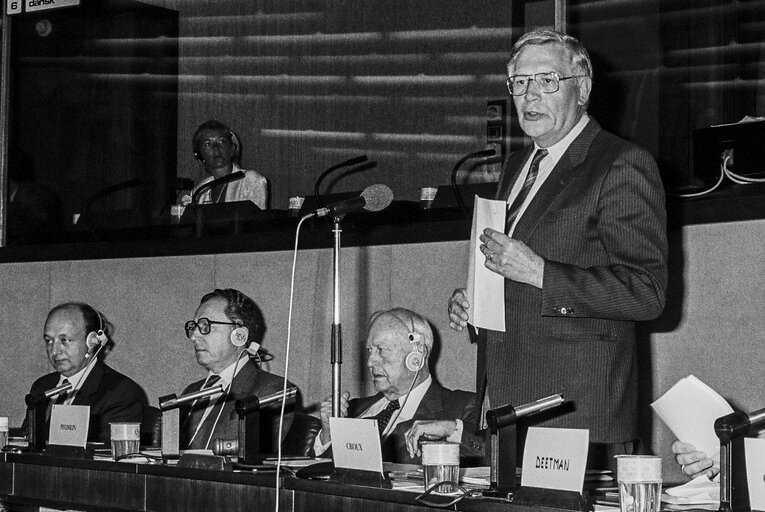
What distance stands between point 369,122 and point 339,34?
69 cm

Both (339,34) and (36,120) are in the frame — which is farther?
(339,34)

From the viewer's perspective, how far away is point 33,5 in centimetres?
543

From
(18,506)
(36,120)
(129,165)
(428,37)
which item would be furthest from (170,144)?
(18,506)

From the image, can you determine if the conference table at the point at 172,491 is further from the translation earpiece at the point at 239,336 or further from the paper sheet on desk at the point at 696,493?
the translation earpiece at the point at 239,336

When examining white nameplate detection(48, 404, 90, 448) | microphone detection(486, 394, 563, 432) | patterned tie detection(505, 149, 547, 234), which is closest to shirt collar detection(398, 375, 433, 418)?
white nameplate detection(48, 404, 90, 448)

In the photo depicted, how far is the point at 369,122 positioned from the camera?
8148mm

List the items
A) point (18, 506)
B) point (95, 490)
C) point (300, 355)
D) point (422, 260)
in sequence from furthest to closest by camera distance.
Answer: point (300, 355), point (422, 260), point (18, 506), point (95, 490)

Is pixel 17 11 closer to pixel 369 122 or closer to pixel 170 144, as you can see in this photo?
pixel 170 144

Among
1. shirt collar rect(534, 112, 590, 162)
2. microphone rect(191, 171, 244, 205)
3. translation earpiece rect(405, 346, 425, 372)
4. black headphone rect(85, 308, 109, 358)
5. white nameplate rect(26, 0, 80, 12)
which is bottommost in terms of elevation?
translation earpiece rect(405, 346, 425, 372)

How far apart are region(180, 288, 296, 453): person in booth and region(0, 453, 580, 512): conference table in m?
0.78

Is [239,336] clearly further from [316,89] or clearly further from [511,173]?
[316,89]

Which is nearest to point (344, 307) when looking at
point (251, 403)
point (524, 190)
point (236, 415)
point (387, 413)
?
point (236, 415)

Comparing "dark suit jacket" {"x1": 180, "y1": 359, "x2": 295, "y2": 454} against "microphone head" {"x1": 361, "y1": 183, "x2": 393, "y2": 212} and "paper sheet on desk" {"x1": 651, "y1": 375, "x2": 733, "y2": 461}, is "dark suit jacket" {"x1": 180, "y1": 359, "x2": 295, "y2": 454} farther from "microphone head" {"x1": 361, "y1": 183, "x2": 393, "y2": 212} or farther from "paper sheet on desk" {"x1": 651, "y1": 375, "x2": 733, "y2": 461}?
"paper sheet on desk" {"x1": 651, "y1": 375, "x2": 733, "y2": 461}

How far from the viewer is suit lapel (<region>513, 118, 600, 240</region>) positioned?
205 centimetres
